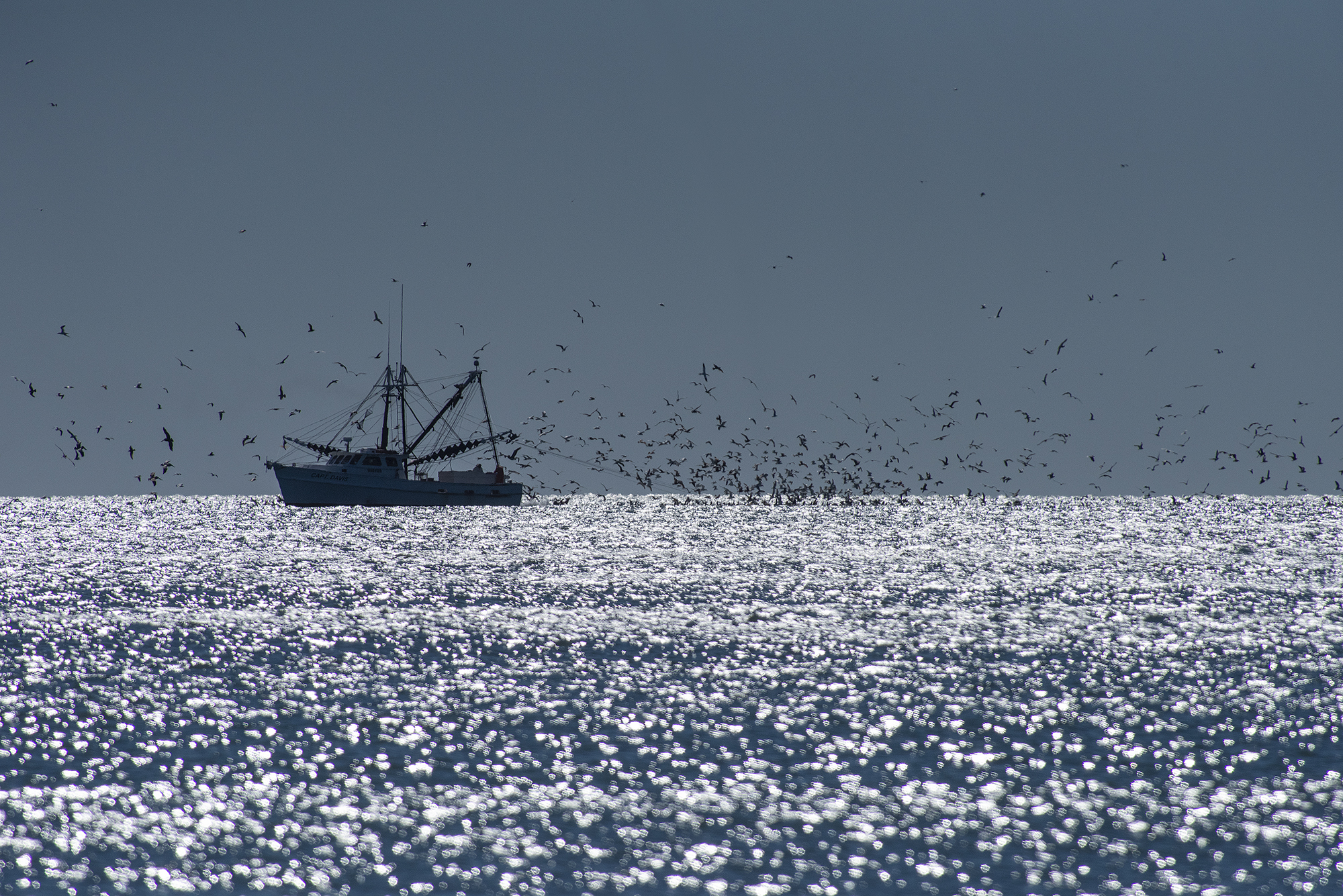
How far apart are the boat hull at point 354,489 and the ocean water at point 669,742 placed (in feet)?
261

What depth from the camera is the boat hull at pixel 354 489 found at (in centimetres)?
14550

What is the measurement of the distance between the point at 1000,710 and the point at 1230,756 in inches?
251

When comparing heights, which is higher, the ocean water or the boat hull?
the boat hull

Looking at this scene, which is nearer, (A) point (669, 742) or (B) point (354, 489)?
(A) point (669, 742)

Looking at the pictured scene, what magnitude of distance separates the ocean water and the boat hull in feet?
261

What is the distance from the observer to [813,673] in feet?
120

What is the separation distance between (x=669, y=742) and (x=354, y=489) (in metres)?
127

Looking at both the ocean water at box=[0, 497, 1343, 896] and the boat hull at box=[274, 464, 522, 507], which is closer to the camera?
the ocean water at box=[0, 497, 1343, 896]

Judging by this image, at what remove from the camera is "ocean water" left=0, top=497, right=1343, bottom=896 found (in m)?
18.0

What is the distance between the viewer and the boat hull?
477 ft

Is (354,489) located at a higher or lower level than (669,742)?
higher

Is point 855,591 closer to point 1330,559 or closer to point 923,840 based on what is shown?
point 923,840

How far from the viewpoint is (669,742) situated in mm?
26688

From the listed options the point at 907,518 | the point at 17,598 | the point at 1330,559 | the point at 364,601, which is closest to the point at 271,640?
the point at 364,601
